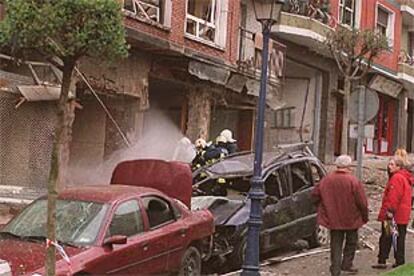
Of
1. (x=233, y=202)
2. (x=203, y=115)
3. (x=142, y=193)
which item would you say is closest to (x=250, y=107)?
(x=203, y=115)

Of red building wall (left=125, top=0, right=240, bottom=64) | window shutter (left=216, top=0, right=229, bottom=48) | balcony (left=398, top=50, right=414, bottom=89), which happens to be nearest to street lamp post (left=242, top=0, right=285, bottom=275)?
red building wall (left=125, top=0, right=240, bottom=64)

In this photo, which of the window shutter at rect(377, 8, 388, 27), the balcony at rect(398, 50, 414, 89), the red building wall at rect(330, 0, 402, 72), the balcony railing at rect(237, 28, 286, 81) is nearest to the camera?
the balcony railing at rect(237, 28, 286, 81)

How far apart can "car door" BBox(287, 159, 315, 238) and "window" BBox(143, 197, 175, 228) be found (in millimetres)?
3279

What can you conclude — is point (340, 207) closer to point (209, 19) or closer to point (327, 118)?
point (209, 19)

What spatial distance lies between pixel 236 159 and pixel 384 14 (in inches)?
828

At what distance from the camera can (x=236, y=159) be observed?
13.9 meters

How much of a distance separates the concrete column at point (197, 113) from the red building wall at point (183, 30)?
107cm

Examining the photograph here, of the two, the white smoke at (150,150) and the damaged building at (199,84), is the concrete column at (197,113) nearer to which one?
the damaged building at (199,84)

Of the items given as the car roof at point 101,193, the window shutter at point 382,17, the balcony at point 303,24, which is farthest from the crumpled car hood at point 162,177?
the window shutter at point 382,17

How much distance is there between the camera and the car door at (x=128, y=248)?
8.65 m

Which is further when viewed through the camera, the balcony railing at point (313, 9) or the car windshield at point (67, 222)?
the balcony railing at point (313, 9)

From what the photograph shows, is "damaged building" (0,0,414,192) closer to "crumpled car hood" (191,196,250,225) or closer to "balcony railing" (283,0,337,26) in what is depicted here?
"balcony railing" (283,0,337,26)

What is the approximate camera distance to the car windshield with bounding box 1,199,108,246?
8898 millimetres

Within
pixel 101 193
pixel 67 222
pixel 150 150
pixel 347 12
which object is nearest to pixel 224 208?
pixel 101 193
